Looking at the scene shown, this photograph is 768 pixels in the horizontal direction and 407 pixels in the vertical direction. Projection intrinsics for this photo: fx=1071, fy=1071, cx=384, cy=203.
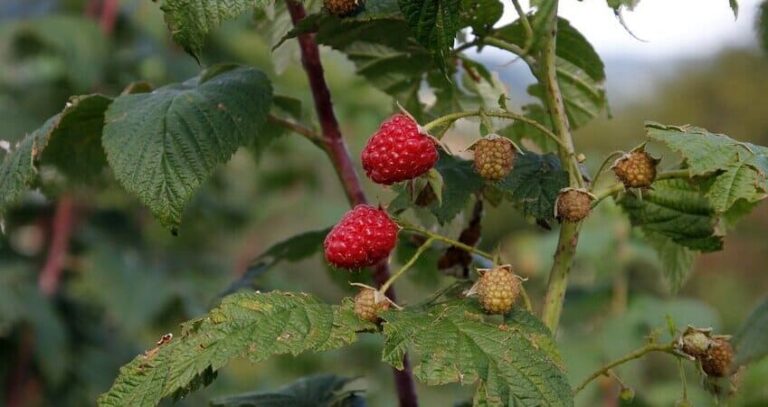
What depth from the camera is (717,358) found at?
1020mm

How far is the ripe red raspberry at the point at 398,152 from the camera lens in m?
0.99

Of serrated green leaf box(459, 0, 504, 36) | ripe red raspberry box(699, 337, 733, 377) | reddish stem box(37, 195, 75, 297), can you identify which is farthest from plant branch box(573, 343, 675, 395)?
reddish stem box(37, 195, 75, 297)

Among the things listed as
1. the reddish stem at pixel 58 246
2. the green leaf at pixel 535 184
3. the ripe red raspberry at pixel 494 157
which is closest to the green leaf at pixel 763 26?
the green leaf at pixel 535 184

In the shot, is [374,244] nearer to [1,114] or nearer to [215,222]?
[1,114]

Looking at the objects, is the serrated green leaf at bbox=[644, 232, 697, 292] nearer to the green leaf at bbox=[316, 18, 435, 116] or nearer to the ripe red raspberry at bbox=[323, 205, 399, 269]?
the green leaf at bbox=[316, 18, 435, 116]

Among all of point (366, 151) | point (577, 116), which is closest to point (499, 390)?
point (366, 151)

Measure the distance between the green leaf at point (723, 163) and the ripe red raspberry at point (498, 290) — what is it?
0.19 meters

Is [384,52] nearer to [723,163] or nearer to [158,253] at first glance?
[723,163]

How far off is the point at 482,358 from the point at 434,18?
31 cm

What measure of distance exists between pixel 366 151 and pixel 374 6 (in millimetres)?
185

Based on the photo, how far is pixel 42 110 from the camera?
11.5 feet

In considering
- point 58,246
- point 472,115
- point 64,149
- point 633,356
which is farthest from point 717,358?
point 58,246

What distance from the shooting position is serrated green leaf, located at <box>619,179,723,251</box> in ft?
3.93

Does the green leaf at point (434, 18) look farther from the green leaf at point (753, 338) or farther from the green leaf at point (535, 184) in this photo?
the green leaf at point (753, 338)
